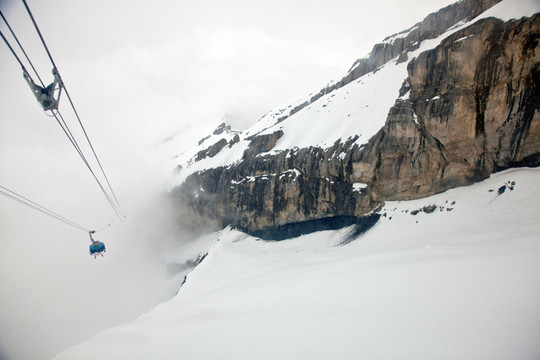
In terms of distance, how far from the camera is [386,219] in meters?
34.2

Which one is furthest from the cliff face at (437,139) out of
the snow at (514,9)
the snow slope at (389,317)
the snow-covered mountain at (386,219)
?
the snow slope at (389,317)

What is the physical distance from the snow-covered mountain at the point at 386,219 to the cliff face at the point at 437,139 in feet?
0.58

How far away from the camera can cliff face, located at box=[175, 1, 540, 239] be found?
85.7 ft

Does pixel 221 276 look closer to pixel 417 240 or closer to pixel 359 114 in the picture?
pixel 417 240


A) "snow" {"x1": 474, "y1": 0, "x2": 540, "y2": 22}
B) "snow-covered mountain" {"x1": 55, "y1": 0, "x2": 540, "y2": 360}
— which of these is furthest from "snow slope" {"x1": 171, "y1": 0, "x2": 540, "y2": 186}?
"snow-covered mountain" {"x1": 55, "y1": 0, "x2": 540, "y2": 360}

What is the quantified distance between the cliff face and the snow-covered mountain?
18 centimetres

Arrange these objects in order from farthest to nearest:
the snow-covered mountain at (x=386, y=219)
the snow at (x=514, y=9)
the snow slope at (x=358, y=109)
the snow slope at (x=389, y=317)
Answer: the snow slope at (x=358, y=109) < the snow at (x=514, y=9) < the snow-covered mountain at (x=386, y=219) < the snow slope at (x=389, y=317)

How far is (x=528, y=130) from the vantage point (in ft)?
84.9

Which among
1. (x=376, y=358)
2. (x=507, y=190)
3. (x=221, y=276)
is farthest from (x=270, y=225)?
(x=376, y=358)

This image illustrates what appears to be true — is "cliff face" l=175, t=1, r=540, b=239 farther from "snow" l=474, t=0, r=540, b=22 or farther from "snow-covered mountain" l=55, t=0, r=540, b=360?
"snow" l=474, t=0, r=540, b=22

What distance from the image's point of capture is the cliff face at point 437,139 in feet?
85.7

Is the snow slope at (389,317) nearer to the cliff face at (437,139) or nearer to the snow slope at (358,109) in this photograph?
the cliff face at (437,139)

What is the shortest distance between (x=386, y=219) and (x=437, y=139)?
1304 cm

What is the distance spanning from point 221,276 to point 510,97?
43.8 metres
